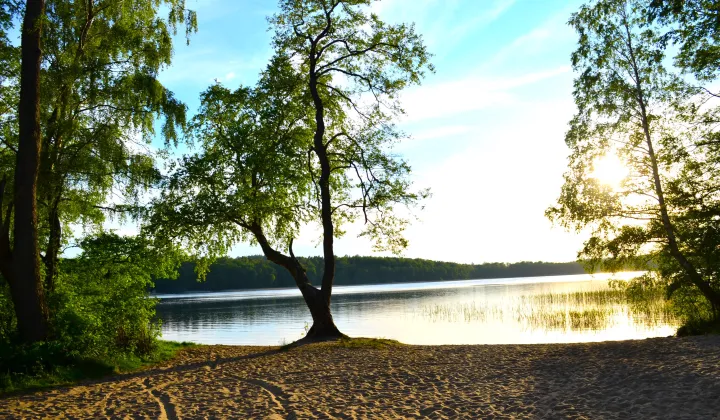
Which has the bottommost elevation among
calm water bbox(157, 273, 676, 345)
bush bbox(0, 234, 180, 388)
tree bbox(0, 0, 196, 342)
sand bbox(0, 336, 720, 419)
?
calm water bbox(157, 273, 676, 345)

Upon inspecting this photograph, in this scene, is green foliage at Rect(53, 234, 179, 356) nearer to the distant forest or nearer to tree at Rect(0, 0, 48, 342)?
tree at Rect(0, 0, 48, 342)

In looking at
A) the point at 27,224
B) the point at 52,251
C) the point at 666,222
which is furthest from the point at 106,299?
the point at 666,222

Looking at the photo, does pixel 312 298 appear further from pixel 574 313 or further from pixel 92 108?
pixel 574 313

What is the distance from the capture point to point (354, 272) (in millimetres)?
150875

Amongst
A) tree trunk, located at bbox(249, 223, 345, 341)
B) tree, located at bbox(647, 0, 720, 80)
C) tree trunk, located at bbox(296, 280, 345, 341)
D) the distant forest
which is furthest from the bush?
the distant forest

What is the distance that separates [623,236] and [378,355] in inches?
383

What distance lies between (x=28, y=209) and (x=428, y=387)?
1033 cm

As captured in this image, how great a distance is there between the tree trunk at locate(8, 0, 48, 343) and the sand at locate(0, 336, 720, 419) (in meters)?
2.40

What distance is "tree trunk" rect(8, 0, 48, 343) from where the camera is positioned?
12.3 meters

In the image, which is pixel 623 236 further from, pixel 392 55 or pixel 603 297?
pixel 603 297

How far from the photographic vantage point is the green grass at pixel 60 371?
422 inches

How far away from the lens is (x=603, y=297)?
38.0 m

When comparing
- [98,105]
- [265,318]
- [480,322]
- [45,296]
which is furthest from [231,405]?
[265,318]

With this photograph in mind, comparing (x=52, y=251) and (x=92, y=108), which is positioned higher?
(x=92, y=108)
